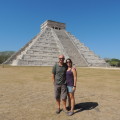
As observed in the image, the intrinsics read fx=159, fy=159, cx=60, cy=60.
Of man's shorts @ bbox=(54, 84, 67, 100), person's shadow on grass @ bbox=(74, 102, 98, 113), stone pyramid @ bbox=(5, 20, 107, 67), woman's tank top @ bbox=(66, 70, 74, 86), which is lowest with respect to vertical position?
person's shadow on grass @ bbox=(74, 102, 98, 113)

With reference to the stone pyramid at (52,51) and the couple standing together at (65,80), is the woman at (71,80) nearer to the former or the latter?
the couple standing together at (65,80)

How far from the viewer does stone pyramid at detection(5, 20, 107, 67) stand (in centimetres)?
4544

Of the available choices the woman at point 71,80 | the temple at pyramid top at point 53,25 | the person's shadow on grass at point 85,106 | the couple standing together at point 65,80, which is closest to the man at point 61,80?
the couple standing together at point 65,80

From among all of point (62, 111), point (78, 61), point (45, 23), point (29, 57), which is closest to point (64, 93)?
point (62, 111)

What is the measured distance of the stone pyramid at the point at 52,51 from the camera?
149ft

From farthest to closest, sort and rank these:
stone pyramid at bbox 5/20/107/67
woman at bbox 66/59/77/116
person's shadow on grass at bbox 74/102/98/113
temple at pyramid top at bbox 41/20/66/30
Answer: temple at pyramid top at bbox 41/20/66/30, stone pyramid at bbox 5/20/107/67, person's shadow on grass at bbox 74/102/98/113, woman at bbox 66/59/77/116

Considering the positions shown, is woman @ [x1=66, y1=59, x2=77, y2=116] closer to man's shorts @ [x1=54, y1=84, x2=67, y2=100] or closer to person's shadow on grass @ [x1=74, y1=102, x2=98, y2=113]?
man's shorts @ [x1=54, y1=84, x2=67, y2=100]

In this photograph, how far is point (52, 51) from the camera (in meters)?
51.7

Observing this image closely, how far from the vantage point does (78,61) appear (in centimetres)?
5119

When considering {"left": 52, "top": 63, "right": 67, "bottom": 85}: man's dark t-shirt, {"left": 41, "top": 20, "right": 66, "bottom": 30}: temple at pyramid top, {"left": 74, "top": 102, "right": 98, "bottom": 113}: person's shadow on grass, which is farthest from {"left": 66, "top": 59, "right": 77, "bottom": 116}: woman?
{"left": 41, "top": 20, "right": 66, "bottom": 30}: temple at pyramid top

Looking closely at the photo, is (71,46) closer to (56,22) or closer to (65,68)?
(56,22)

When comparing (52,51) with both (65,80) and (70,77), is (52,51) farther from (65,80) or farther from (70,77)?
(70,77)

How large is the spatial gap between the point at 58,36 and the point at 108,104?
2213 inches

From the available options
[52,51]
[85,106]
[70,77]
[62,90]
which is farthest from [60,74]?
[52,51]
